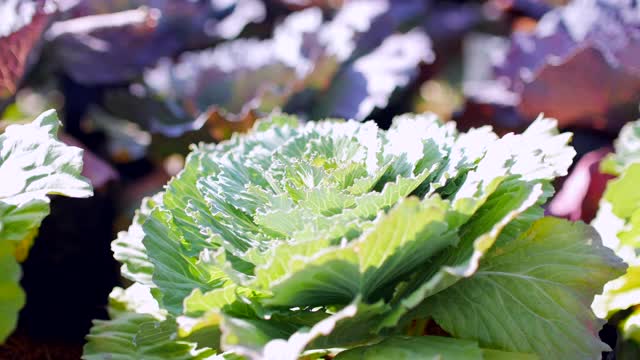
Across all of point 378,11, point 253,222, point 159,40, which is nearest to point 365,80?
point 378,11

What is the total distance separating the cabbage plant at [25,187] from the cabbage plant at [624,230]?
18.3 inches

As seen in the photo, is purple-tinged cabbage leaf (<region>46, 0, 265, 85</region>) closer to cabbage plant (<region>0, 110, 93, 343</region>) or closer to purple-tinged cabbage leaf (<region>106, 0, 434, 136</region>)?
purple-tinged cabbage leaf (<region>106, 0, 434, 136</region>)

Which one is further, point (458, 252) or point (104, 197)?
point (104, 197)

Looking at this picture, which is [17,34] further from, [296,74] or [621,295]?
[621,295]

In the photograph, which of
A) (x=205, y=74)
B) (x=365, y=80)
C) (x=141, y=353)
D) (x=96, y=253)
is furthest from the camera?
(x=205, y=74)

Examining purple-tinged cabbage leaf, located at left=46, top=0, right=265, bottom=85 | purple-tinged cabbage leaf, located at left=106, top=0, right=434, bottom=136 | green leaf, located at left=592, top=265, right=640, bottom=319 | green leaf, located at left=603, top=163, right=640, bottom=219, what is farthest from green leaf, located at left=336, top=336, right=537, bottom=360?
purple-tinged cabbage leaf, located at left=46, top=0, right=265, bottom=85

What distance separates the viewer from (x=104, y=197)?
106cm

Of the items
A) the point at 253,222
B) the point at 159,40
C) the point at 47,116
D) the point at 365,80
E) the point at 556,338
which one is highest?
the point at 159,40

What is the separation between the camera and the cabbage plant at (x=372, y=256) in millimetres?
517

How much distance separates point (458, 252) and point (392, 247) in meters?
0.07

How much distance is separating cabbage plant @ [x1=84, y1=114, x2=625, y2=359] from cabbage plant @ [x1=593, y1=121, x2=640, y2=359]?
75 mm

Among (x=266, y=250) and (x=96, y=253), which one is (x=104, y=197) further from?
(x=266, y=250)

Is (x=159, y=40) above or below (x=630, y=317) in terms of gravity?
above

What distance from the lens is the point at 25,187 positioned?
23.6 inches
